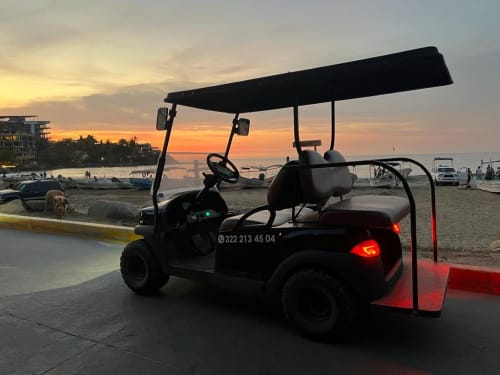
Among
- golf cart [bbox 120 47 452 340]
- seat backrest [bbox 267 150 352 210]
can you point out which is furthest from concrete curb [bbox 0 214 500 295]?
seat backrest [bbox 267 150 352 210]

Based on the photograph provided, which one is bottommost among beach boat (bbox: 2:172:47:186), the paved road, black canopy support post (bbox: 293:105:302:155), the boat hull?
the paved road

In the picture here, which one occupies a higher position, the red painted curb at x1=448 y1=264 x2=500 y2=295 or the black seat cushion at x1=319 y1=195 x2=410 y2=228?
the black seat cushion at x1=319 y1=195 x2=410 y2=228

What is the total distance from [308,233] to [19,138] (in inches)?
5041

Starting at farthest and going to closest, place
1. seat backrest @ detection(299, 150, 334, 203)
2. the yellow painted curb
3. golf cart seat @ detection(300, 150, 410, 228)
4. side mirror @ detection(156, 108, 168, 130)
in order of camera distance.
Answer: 1. the yellow painted curb
2. side mirror @ detection(156, 108, 168, 130)
3. seat backrest @ detection(299, 150, 334, 203)
4. golf cart seat @ detection(300, 150, 410, 228)

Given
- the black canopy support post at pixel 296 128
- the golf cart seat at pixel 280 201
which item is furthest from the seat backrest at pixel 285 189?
the black canopy support post at pixel 296 128

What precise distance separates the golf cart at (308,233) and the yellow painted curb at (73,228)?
2.49 metres

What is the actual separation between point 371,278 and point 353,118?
90.4 inches

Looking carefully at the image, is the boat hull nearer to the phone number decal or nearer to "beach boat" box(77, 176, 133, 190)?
the phone number decal

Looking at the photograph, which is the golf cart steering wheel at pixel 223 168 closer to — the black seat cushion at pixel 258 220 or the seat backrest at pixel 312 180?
the black seat cushion at pixel 258 220

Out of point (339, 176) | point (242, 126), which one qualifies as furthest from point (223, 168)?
point (339, 176)

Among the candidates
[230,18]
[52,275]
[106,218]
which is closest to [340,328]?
[52,275]

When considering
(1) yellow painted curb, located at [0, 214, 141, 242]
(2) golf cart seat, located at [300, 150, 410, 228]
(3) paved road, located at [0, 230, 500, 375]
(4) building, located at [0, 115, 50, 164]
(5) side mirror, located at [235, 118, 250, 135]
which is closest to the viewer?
(3) paved road, located at [0, 230, 500, 375]

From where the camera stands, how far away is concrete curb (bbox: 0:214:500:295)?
3.71m

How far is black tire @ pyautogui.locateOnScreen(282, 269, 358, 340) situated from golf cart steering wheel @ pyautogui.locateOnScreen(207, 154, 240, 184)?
1.34 m
